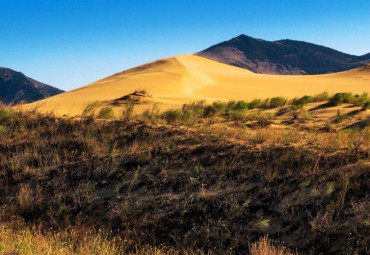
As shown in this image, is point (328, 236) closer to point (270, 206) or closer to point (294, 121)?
point (270, 206)

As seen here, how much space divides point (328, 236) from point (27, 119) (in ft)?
29.2

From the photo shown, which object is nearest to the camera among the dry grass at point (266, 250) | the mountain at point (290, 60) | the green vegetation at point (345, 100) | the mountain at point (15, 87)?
the dry grass at point (266, 250)

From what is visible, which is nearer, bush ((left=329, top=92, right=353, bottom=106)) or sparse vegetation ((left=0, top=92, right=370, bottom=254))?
sparse vegetation ((left=0, top=92, right=370, bottom=254))

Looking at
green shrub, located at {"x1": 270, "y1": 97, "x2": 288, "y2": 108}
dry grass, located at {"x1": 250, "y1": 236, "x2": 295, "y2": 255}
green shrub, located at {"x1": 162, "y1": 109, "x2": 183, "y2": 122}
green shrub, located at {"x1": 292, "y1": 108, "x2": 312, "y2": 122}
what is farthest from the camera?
green shrub, located at {"x1": 270, "y1": 97, "x2": 288, "y2": 108}

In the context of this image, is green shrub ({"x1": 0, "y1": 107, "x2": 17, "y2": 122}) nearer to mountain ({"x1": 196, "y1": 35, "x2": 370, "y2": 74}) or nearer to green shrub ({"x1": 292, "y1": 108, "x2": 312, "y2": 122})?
green shrub ({"x1": 292, "y1": 108, "x2": 312, "y2": 122})

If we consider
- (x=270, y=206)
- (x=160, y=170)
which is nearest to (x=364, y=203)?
(x=270, y=206)

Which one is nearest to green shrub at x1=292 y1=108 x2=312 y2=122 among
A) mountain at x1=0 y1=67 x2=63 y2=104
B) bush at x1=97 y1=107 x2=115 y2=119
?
bush at x1=97 y1=107 x2=115 y2=119

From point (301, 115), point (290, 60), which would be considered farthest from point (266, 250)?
point (290, 60)

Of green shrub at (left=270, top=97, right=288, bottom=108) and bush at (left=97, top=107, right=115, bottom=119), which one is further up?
bush at (left=97, top=107, right=115, bottom=119)

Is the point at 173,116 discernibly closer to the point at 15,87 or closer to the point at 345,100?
the point at 345,100

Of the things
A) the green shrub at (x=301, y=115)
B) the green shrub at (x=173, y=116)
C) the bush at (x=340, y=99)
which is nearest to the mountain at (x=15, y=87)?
the green shrub at (x=173, y=116)

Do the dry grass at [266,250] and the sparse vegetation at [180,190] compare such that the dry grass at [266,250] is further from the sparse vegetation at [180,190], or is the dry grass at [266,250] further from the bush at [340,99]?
the bush at [340,99]

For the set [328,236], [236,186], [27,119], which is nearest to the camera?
[328,236]

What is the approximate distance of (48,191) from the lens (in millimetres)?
7328
